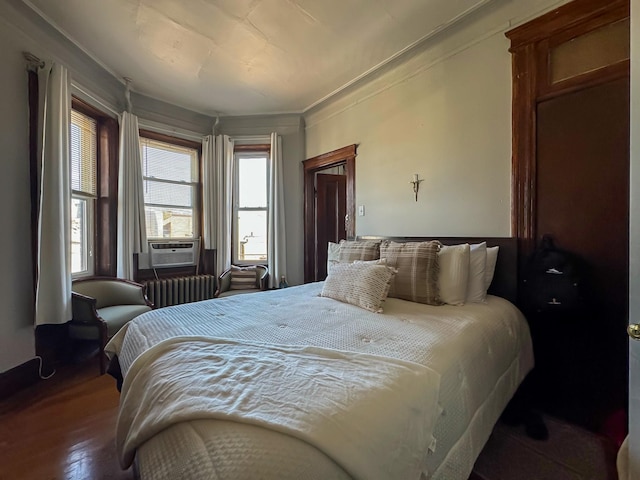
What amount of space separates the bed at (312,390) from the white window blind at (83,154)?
2.33m

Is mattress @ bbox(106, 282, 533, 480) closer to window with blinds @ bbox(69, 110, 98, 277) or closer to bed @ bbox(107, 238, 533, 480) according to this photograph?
bed @ bbox(107, 238, 533, 480)

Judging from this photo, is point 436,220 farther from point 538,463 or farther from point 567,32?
point 538,463

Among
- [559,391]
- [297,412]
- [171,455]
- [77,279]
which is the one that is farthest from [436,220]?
[77,279]

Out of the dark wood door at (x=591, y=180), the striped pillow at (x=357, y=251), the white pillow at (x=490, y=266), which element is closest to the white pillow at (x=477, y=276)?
the white pillow at (x=490, y=266)

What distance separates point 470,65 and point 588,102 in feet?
2.98

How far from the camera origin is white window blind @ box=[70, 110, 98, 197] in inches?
118

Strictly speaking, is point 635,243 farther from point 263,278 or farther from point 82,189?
point 82,189

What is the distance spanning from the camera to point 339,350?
112 centimetres

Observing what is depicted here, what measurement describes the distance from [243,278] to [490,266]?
2.83 m

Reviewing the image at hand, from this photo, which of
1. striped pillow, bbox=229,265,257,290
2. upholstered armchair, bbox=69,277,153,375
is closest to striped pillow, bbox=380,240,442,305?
striped pillow, bbox=229,265,257,290

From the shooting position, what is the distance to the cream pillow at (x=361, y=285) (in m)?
1.81

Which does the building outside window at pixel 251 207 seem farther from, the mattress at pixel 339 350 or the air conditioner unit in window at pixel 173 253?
the mattress at pixel 339 350

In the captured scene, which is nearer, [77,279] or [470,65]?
[470,65]

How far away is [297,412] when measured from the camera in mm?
759
